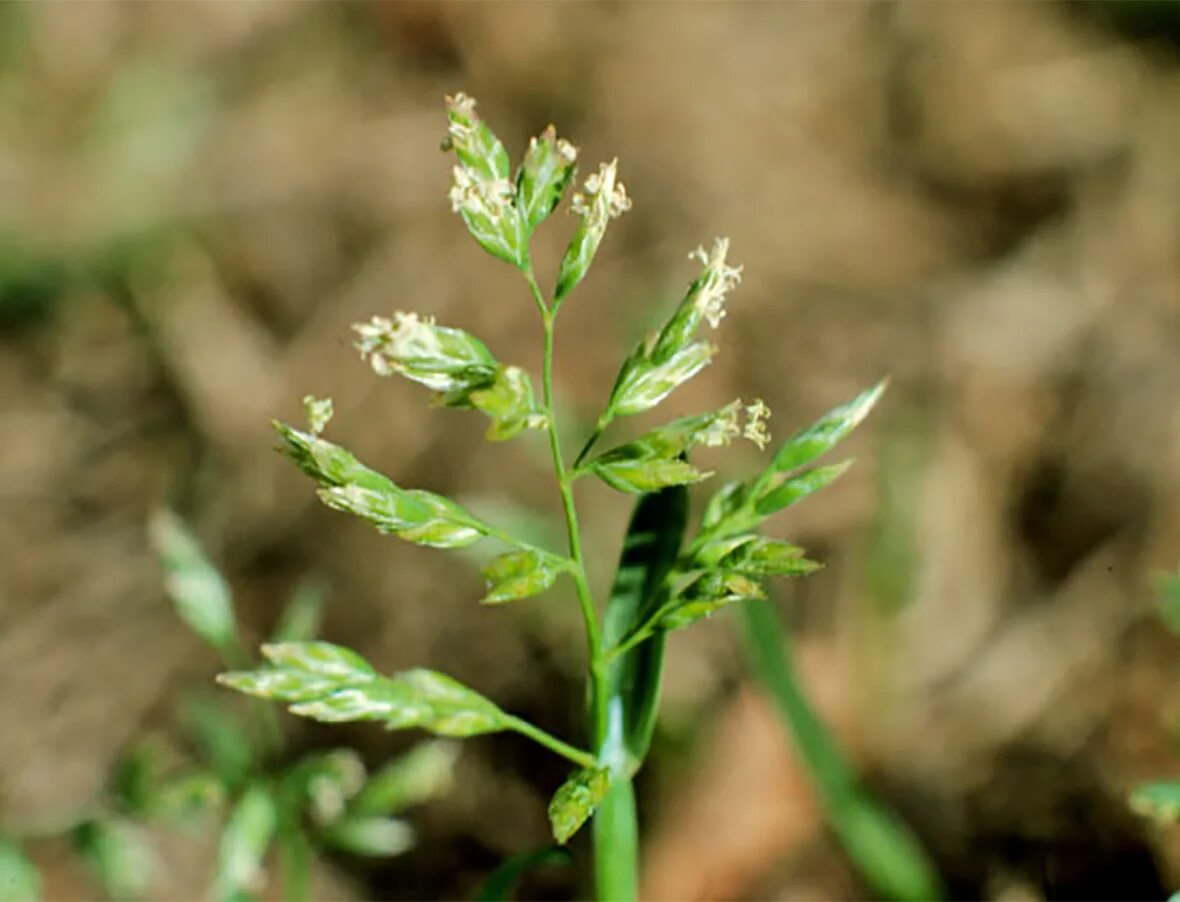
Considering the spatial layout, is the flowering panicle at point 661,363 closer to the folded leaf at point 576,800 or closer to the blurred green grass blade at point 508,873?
the folded leaf at point 576,800

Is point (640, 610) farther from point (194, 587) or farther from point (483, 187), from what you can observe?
point (194, 587)

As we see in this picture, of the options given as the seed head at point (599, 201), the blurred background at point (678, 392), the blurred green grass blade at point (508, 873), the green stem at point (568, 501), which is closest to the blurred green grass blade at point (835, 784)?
the blurred background at point (678, 392)

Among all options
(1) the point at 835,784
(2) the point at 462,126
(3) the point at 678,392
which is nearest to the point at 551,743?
(2) the point at 462,126

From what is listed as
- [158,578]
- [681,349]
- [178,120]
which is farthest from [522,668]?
[178,120]

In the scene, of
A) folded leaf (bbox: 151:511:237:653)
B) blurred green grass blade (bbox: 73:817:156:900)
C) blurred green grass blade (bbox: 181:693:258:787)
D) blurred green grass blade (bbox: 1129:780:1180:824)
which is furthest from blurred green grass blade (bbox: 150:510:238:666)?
blurred green grass blade (bbox: 1129:780:1180:824)

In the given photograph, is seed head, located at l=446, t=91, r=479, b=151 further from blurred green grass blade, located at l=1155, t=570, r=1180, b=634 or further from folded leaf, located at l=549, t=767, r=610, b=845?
blurred green grass blade, located at l=1155, t=570, r=1180, b=634
